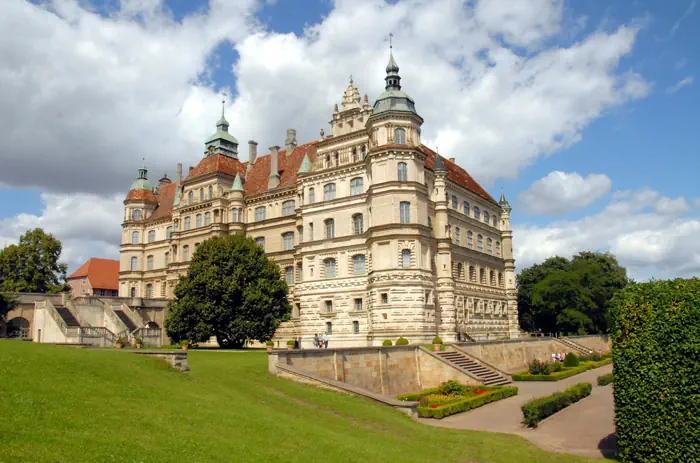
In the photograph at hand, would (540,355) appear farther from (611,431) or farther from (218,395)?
(218,395)

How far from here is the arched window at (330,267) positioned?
56.5 meters

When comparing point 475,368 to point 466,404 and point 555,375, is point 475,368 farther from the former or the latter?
point 466,404

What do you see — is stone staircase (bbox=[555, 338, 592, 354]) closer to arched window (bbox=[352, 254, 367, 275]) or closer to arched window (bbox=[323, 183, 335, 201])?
arched window (bbox=[352, 254, 367, 275])

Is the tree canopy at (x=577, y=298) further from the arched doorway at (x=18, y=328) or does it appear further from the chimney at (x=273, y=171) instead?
the arched doorway at (x=18, y=328)

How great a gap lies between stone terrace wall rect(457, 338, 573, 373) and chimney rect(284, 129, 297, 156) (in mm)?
35170

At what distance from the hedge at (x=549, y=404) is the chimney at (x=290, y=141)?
1826 inches

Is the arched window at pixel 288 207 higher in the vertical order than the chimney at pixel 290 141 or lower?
lower

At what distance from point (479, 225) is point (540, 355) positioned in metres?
17.2

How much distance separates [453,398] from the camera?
32781mm

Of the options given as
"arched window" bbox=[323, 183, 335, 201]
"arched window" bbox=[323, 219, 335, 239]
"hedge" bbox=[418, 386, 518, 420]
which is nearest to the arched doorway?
"arched window" bbox=[323, 219, 335, 239]

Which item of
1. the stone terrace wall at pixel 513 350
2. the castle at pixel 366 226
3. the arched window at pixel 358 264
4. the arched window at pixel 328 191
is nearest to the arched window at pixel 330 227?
the castle at pixel 366 226

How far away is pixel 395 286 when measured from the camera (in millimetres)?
49531

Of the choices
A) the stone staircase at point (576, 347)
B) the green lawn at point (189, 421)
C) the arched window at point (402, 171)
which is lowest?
Answer: the stone staircase at point (576, 347)

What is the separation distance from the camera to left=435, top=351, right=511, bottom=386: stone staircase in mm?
39219
